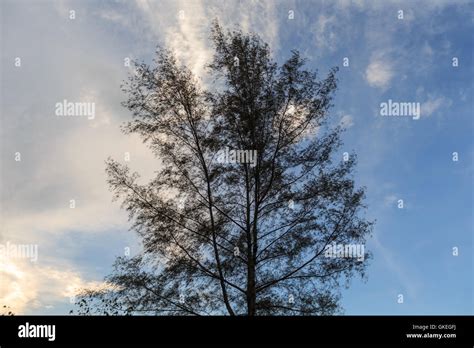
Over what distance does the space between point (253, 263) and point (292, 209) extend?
214 cm

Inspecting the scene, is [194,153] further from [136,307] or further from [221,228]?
[136,307]

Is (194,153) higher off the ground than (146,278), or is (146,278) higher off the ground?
(194,153)

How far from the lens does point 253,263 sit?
1391 cm

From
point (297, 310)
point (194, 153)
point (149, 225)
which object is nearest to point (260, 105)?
point (194, 153)

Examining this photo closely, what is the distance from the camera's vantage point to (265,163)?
48.7ft
